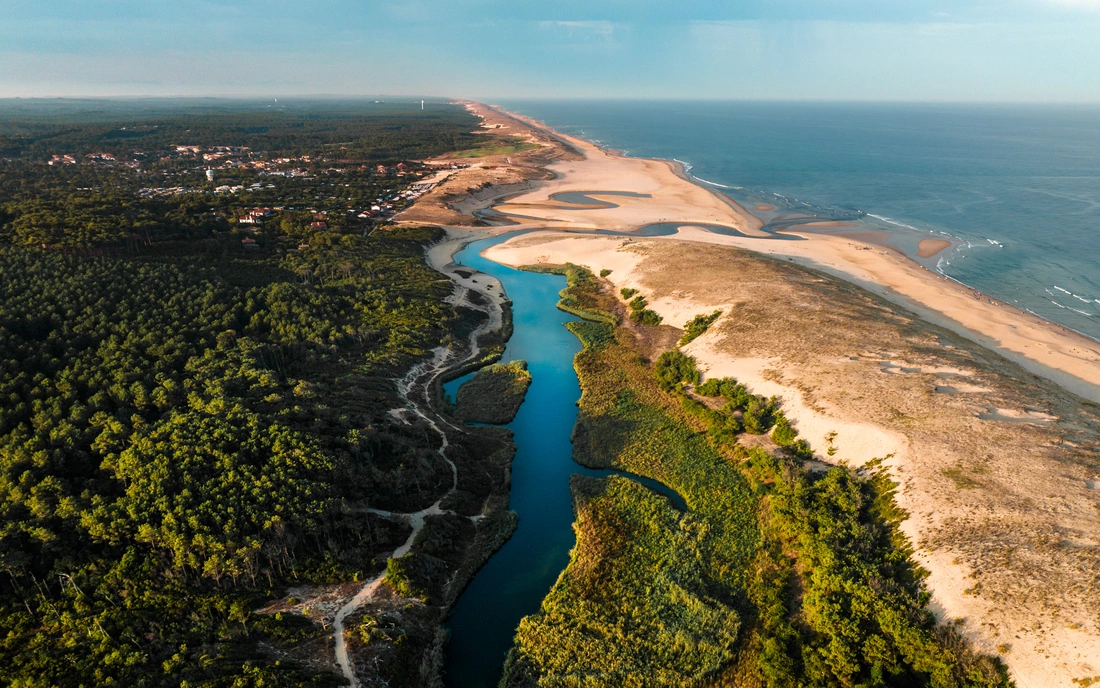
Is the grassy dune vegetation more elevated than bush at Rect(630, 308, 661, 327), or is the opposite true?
bush at Rect(630, 308, 661, 327)

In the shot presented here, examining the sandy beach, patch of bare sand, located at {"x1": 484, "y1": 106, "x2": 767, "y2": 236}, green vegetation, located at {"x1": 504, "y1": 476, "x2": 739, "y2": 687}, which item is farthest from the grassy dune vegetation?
patch of bare sand, located at {"x1": 484, "y1": 106, "x2": 767, "y2": 236}

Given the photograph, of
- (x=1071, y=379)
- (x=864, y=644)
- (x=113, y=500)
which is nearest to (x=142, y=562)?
(x=113, y=500)

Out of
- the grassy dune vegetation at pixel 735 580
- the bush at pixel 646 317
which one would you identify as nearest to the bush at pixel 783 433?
the grassy dune vegetation at pixel 735 580

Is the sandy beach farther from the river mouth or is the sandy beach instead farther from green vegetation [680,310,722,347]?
the river mouth

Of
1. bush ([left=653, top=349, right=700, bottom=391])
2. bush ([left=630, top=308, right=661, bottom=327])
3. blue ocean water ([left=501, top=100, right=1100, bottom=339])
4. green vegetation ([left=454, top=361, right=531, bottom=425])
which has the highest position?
blue ocean water ([left=501, top=100, right=1100, bottom=339])

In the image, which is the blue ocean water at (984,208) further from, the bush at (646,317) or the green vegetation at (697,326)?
the bush at (646,317)

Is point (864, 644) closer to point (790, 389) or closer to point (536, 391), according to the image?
point (790, 389)
